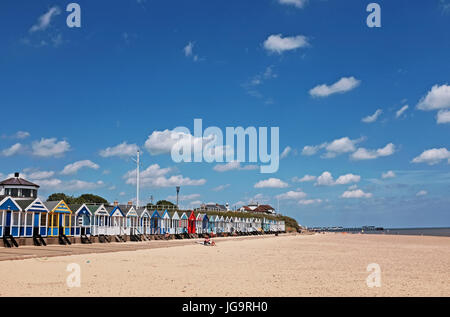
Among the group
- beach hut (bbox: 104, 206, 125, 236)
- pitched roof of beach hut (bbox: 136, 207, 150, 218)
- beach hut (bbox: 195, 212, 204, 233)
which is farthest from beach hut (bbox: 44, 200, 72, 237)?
beach hut (bbox: 195, 212, 204, 233)

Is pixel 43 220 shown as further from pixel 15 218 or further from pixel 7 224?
pixel 7 224

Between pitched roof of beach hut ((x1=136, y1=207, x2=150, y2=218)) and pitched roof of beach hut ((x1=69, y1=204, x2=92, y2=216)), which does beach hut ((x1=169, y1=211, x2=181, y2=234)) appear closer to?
pitched roof of beach hut ((x1=136, y1=207, x2=150, y2=218))

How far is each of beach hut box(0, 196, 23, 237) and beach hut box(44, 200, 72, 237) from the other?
3603 millimetres

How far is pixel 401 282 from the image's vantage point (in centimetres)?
1377

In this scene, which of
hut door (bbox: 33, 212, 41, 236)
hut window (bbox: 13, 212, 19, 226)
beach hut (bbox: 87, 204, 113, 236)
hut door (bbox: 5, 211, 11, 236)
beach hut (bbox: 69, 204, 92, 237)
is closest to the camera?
hut door (bbox: 5, 211, 11, 236)

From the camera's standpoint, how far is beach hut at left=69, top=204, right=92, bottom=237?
3891cm

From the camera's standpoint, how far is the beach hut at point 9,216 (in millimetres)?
30469

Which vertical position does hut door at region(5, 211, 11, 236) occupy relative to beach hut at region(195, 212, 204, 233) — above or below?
above

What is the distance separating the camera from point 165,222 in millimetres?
58062

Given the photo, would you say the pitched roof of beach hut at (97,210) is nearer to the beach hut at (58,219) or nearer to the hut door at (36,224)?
the beach hut at (58,219)

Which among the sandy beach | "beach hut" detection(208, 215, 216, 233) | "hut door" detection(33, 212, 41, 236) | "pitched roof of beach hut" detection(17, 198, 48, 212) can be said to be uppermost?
"pitched roof of beach hut" detection(17, 198, 48, 212)

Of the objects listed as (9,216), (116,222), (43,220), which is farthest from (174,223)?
(9,216)

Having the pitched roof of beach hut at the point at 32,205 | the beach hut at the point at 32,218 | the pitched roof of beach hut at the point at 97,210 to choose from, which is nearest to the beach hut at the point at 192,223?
the pitched roof of beach hut at the point at 97,210

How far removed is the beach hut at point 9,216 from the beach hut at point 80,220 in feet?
23.8
